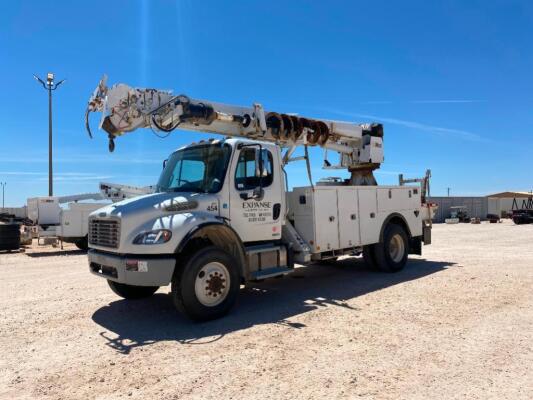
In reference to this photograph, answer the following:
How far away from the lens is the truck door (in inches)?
280

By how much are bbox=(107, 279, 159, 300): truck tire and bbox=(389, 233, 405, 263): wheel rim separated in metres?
5.88

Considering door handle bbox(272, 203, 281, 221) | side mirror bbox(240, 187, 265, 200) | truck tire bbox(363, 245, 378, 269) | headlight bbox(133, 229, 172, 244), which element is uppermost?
side mirror bbox(240, 187, 265, 200)

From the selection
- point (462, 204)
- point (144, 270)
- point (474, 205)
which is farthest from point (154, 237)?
point (474, 205)

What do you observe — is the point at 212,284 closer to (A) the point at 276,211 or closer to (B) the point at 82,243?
(A) the point at 276,211

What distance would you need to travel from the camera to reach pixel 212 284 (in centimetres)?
632

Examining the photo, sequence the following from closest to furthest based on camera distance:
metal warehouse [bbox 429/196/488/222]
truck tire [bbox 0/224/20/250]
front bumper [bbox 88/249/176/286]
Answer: front bumper [bbox 88/249/176/286], truck tire [bbox 0/224/20/250], metal warehouse [bbox 429/196/488/222]

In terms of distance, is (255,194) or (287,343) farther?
(255,194)

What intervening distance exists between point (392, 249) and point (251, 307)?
16.3 feet

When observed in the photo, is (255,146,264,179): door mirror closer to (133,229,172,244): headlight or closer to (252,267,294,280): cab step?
(252,267,294,280): cab step

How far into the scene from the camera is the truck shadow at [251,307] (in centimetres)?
571

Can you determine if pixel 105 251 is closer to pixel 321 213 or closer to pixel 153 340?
pixel 153 340

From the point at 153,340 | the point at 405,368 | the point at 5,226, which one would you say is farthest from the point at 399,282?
the point at 5,226

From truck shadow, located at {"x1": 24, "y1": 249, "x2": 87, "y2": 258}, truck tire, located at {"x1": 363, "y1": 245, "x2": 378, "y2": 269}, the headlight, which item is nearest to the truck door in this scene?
the headlight

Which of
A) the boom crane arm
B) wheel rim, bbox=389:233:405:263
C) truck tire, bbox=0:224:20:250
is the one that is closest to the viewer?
the boom crane arm
